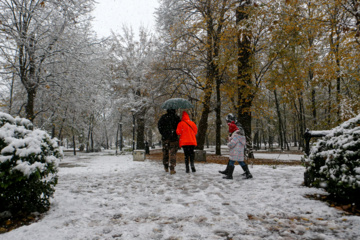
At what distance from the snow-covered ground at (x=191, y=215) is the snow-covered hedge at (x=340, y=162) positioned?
0.35 metres

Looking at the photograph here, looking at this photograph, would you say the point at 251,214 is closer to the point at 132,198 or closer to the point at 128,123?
the point at 132,198

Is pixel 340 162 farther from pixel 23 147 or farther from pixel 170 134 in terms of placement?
pixel 23 147

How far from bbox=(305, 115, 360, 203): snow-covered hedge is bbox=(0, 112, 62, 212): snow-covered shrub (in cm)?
443

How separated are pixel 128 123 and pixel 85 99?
15.0 m

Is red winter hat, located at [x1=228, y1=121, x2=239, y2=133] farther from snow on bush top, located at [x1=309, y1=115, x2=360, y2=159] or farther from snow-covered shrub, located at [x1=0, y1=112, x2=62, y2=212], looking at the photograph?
snow-covered shrub, located at [x1=0, y1=112, x2=62, y2=212]

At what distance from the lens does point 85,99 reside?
39.2 feet

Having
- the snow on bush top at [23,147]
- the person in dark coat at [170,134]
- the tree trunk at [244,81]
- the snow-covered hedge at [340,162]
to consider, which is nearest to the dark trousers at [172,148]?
the person in dark coat at [170,134]

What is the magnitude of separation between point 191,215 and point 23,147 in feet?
8.86

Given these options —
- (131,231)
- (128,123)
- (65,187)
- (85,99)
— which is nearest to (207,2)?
(85,99)

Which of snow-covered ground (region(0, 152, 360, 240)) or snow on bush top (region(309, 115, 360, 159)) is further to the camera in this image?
snow on bush top (region(309, 115, 360, 159))

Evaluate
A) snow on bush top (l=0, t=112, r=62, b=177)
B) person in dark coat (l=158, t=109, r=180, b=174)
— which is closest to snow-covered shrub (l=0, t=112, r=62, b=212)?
snow on bush top (l=0, t=112, r=62, b=177)

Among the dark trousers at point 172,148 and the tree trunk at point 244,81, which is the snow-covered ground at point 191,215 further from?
the tree trunk at point 244,81

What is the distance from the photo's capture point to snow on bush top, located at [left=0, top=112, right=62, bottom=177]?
304cm

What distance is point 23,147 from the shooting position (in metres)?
3.24
